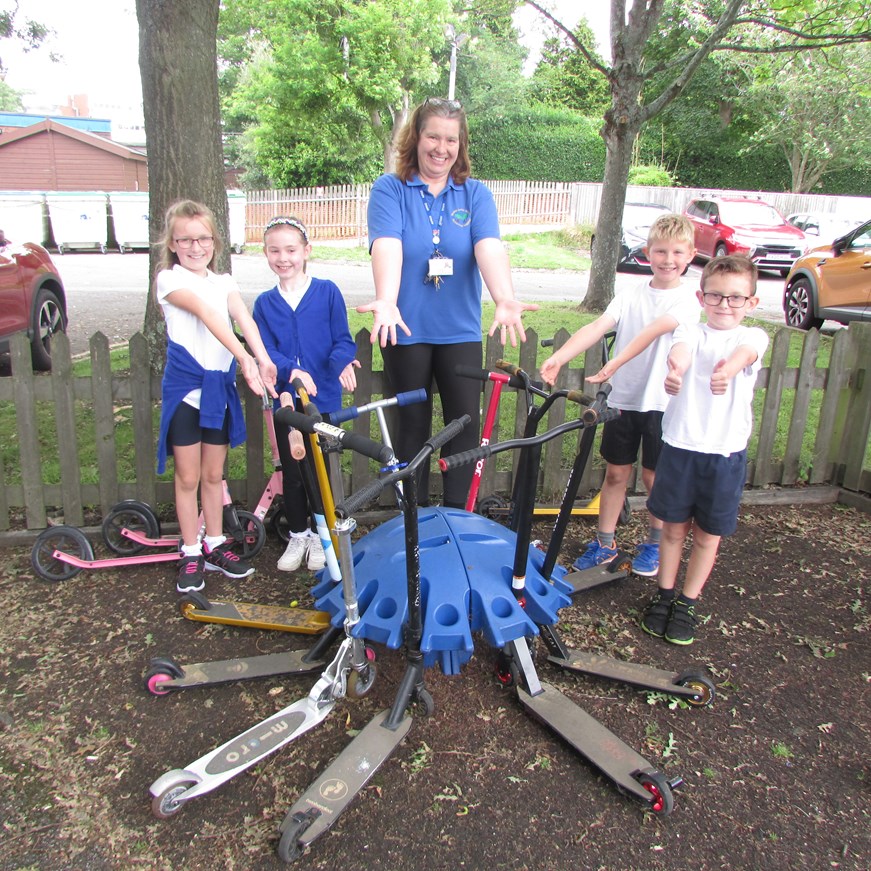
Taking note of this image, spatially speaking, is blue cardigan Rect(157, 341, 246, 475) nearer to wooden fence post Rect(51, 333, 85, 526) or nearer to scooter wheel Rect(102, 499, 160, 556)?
scooter wheel Rect(102, 499, 160, 556)

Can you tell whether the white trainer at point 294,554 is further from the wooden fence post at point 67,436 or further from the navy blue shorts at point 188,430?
the wooden fence post at point 67,436

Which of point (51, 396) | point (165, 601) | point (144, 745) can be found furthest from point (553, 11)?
point (144, 745)

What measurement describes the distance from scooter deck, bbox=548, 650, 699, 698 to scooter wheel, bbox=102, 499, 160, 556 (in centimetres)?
226

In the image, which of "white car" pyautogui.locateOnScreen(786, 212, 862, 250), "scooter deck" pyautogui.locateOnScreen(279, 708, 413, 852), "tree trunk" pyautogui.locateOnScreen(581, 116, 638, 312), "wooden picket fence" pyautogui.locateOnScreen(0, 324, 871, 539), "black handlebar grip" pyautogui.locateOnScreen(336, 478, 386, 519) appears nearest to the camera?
"black handlebar grip" pyautogui.locateOnScreen(336, 478, 386, 519)

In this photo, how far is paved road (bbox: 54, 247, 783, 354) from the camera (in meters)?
9.84

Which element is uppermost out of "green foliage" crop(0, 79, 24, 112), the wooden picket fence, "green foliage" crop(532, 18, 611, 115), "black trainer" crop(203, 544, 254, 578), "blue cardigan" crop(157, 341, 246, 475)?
"green foliage" crop(0, 79, 24, 112)

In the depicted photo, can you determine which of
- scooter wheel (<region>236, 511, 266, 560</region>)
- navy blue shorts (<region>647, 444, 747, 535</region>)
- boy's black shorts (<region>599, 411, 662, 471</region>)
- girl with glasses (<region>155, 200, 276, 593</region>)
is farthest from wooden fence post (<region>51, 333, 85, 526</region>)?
navy blue shorts (<region>647, 444, 747, 535</region>)

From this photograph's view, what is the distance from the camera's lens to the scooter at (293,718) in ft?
7.12

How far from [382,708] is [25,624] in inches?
67.4

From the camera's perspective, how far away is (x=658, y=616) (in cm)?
326

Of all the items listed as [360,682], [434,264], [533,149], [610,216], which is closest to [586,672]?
[360,682]

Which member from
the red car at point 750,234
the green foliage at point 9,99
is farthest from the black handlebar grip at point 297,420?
the green foliage at point 9,99

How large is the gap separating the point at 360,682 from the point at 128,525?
1.93 metres

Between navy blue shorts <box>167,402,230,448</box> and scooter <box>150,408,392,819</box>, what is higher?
navy blue shorts <box>167,402,230,448</box>
